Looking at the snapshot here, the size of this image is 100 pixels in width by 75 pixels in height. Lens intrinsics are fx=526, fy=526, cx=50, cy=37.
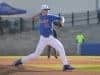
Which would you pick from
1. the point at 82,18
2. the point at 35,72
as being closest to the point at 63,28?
the point at 82,18

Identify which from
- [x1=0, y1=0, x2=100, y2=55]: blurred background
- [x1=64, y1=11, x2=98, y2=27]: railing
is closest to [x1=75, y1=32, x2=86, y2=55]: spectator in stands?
[x1=0, y1=0, x2=100, y2=55]: blurred background

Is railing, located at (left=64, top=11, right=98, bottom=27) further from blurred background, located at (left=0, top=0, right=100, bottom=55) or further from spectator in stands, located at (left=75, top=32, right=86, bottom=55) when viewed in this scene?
spectator in stands, located at (left=75, top=32, right=86, bottom=55)

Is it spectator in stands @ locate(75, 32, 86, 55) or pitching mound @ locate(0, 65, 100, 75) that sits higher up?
pitching mound @ locate(0, 65, 100, 75)

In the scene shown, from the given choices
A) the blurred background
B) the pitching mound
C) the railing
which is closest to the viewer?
the pitching mound

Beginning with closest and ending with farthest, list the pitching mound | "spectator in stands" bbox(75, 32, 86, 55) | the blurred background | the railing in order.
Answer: the pitching mound, "spectator in stands" bbox(75, 32, 86, 55), the blurred background, the railing

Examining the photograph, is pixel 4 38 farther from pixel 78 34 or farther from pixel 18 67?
pixel 18 67

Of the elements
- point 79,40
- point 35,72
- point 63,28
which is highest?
point 35,72

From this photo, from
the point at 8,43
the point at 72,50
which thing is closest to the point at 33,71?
the point at 72,50

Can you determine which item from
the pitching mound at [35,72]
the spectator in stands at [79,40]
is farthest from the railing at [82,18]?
the pitching mound at [35,72]

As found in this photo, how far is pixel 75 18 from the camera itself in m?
39.8

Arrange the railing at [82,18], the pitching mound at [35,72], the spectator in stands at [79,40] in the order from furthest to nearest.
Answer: the railing at [82,18], the spectator in stands at [79,40], the pitching mound at [35,72]

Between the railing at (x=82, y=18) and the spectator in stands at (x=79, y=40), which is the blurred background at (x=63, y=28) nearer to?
the railing at (x=82, y=18)

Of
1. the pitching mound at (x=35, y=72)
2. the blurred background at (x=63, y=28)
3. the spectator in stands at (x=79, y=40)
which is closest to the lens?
the pitching mound at (x=35, y=72)

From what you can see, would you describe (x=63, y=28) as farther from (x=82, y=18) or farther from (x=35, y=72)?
(x=35, y=72)
